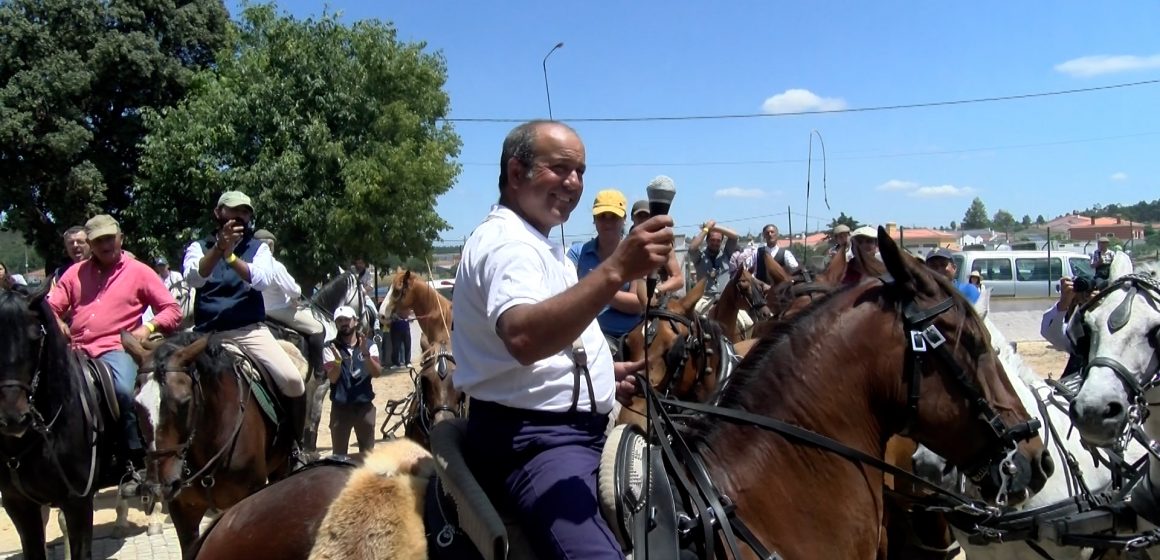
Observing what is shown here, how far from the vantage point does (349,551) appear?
2.39 m

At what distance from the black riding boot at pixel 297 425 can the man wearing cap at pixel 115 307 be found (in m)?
1.09

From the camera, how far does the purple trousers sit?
2.13 meters

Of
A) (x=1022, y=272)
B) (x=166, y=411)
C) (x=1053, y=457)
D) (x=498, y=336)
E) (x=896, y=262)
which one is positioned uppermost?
(x=896, y=262)

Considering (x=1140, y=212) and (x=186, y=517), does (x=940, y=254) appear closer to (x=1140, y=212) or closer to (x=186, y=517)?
(x=186, y=517)

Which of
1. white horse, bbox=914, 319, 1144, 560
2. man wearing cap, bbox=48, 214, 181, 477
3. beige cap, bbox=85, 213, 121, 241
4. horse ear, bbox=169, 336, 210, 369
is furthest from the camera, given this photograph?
man wearing cap, bbox=48, 214, 181, 477

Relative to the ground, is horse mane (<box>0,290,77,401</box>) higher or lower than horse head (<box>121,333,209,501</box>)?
higher

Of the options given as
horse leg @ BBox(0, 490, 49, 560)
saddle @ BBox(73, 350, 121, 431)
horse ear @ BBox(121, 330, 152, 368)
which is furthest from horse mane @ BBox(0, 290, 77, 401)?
horse leg @ BBox(0, 490, 49, 560)

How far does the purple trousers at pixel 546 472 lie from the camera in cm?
213

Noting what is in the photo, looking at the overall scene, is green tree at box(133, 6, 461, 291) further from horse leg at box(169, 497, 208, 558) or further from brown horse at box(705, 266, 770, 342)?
horse leg at box(169, 497, 208, 558)

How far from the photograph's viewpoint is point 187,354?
564 centimetres

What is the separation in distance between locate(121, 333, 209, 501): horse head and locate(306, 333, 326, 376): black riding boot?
236 cm

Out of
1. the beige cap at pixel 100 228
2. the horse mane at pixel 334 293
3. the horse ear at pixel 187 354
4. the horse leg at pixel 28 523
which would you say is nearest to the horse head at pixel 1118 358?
the horse ear at pixel 187 354

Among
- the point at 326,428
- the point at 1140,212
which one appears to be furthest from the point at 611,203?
the point at 1140,212

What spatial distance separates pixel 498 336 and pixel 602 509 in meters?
0.53
